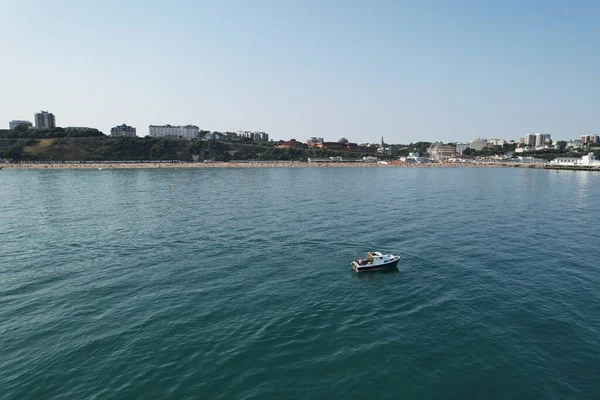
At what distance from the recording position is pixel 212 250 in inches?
1905

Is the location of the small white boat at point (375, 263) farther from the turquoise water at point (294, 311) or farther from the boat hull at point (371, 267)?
the turquoise water at point (294, 311)

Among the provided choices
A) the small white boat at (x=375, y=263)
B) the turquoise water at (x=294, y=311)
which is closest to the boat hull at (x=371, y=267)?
the small white boat at (x=375, y=263)

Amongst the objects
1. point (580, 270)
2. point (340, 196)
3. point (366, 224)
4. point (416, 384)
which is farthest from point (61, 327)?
point (340, 196)

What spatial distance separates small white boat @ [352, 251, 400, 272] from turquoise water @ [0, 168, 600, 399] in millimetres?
1708

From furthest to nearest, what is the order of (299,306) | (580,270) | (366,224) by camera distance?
(366,224), (580,270), (299,306)

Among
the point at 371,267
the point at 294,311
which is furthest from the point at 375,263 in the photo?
the point at 294,311

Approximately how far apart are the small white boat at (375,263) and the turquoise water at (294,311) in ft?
5.60

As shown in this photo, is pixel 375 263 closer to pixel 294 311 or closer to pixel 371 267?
pixel 371 267

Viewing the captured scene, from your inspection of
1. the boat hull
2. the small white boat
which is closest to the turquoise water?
the boat hull

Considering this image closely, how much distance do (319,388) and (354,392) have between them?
218 centimetres

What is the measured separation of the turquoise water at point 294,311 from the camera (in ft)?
73.2

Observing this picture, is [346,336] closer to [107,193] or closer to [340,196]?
[340,196]

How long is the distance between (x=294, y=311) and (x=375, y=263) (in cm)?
1375

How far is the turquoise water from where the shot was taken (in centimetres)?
2231
